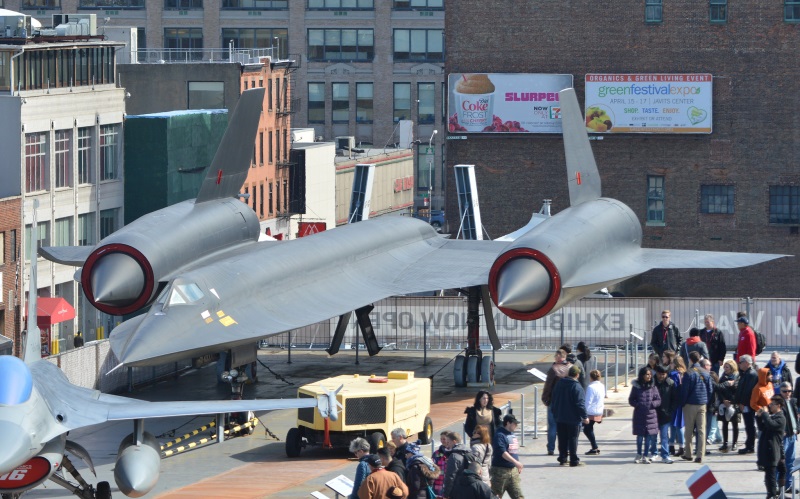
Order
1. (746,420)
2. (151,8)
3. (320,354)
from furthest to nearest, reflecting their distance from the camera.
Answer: (151,8)
(320,354)
(746,420)

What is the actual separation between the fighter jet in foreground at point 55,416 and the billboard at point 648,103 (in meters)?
53.9

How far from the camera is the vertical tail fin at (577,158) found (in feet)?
145

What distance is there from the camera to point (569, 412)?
30312mm

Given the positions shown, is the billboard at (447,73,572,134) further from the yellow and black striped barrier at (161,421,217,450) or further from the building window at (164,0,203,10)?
the building window at (164,0,203,10)

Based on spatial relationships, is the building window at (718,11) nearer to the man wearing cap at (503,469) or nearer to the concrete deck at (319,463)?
the concrete deck at (319,463)

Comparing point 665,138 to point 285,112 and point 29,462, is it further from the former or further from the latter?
point 29,462

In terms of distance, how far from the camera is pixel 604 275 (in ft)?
130

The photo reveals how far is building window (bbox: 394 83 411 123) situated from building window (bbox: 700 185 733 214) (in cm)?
5466

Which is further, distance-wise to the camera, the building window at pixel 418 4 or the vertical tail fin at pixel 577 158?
the building window at pixel 418 4

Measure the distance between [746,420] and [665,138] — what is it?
46.6m

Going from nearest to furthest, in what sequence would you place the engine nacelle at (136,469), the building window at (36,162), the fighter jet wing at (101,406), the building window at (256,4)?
the fighter jet wing at (101,406), the engine nacelle at (136,469), the building window at (36,162), the building window at (256,4)

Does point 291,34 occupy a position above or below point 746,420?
above

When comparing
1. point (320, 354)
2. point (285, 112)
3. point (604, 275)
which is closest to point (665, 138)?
point (285, 112)

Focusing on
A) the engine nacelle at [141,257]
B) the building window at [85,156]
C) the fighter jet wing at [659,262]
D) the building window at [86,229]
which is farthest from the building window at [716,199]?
the engine nacelle at [141,257]
